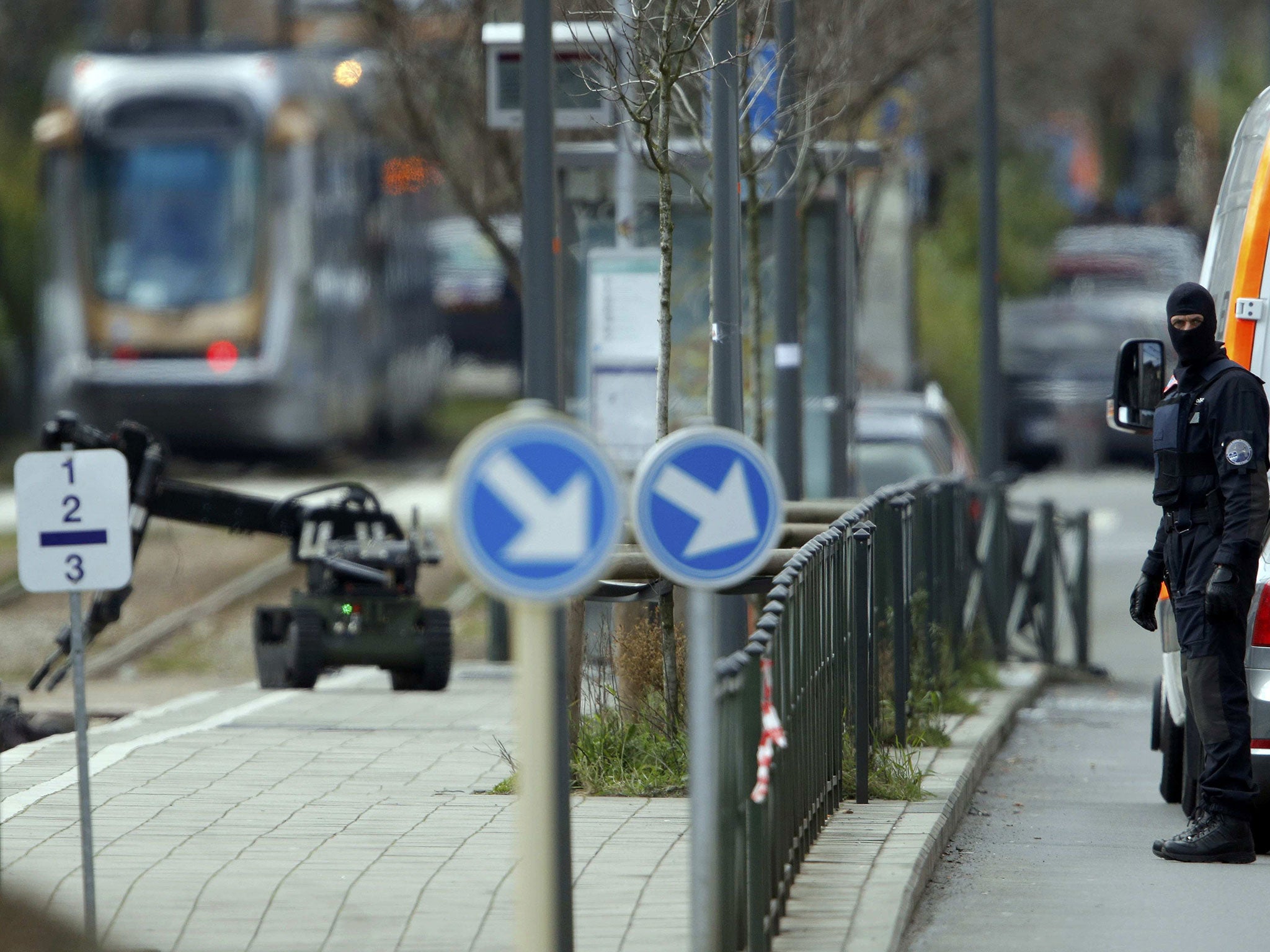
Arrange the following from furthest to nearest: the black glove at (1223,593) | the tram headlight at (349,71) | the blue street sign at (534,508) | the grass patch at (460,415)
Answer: the grass patch at (460,415)
the tram headlight at (349,71)
the black glove at (1223,593)
the blue street sign at (534,508)

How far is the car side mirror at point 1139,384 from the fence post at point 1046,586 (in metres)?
6.88

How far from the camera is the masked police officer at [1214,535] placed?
7.65 metres

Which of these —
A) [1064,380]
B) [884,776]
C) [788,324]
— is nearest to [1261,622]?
[884,776]

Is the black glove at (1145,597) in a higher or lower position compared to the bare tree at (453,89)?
lower

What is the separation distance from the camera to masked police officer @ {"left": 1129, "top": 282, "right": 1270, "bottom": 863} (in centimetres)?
765

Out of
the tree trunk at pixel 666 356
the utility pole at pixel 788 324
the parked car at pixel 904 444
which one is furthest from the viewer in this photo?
the parked car at pixel 904 444

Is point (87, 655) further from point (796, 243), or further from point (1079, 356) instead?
point (1079, 356)

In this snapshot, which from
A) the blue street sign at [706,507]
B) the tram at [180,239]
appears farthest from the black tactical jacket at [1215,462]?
the tram at [180,239]

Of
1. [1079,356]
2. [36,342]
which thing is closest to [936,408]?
[1079,356]

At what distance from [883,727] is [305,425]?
13.8m

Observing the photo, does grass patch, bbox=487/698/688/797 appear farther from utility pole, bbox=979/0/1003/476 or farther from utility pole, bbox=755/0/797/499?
utility pole, bbox=979/0/1003/476

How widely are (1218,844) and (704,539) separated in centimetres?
319

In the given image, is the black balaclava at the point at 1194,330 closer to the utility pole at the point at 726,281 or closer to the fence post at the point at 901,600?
the fence post at the point at 901,600

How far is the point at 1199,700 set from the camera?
25.6ft
